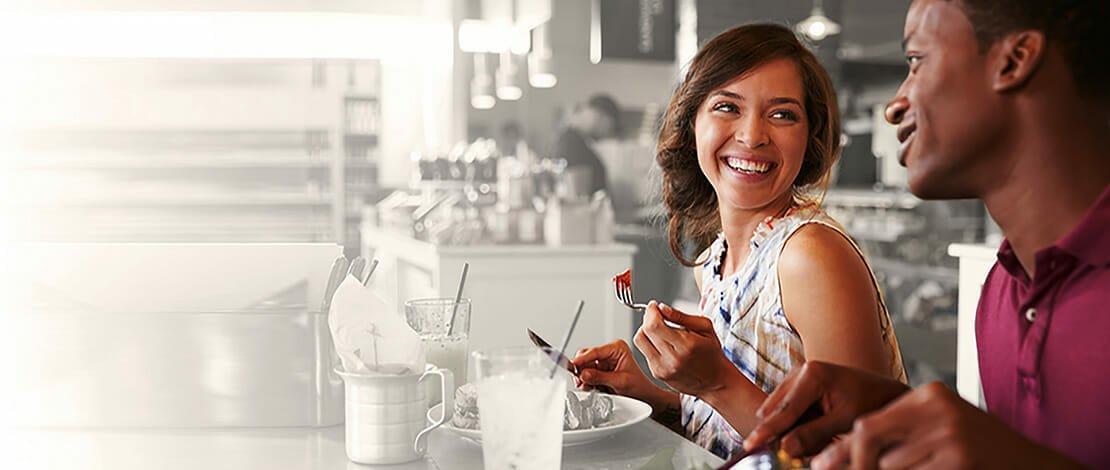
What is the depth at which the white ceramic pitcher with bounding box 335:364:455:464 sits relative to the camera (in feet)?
3.97

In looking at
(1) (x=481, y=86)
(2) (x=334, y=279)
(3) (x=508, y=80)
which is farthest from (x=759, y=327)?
(1) (x=481, y=86)

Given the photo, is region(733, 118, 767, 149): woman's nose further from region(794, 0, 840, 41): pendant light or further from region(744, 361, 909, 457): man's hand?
region(794, 0, 840, 41): pendant light

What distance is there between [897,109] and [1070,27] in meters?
0.16

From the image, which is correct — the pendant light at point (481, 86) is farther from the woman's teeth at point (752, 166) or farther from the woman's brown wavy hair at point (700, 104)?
the woman's teeth at point (752, 166)

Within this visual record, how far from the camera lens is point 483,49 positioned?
406 inches

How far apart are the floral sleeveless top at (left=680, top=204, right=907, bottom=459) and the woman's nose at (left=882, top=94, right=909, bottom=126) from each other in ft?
1.94

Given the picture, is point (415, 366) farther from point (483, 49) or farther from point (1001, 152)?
point (483, 49)

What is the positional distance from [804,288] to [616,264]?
114 inches

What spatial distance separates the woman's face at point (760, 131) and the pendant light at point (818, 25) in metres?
5.06

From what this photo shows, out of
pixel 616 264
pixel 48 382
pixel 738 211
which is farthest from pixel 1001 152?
pixel 616 264

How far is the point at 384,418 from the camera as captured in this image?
121 cm

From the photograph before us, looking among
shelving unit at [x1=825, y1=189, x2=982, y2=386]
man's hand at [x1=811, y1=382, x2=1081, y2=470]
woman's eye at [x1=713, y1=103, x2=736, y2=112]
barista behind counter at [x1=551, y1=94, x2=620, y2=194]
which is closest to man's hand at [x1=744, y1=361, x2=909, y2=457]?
man's hand at [x1=811, y1=382, x2=1081, y2=470]

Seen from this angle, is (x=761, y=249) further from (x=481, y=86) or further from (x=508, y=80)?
(x=481, y=86)

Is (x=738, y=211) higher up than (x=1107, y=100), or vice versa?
(x=1107, y=100)
